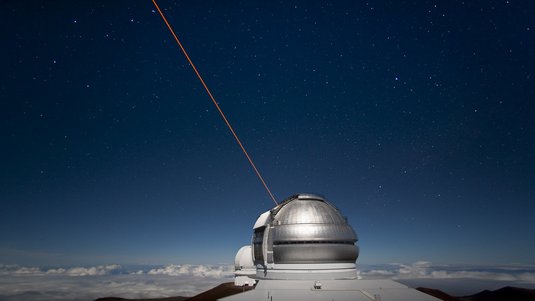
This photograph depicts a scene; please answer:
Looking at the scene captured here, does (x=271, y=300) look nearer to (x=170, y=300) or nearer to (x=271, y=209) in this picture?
(x=271, y=209)

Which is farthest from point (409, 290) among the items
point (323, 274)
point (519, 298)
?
point (519, 298)

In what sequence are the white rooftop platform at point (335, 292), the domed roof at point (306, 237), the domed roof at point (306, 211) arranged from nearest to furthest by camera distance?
1. the white rooftop platform at point (335, 292)
2. the domed roof at point (306, 237)
3. the domed roof at point (306, 211)

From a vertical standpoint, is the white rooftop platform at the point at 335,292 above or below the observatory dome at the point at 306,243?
below

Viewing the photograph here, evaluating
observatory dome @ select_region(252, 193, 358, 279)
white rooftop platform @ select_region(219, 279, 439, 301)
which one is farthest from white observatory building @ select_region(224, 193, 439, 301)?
white rooftop platform @ select_region(219, 279, 439, 301)

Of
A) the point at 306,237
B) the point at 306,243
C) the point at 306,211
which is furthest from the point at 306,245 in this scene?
the point at 306,211

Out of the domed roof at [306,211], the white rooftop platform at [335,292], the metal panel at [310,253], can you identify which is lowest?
the white rooftop platform at [335,292]

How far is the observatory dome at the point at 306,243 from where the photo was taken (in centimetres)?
2939

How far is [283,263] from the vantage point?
98.3 ft

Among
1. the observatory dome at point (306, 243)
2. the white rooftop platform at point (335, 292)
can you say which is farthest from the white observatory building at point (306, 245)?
the white rooftop platform at point (335, 292)

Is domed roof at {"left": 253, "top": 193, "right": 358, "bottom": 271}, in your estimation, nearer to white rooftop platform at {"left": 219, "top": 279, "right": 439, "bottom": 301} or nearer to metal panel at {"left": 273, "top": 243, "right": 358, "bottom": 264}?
metal panel at {"left": 273, "top": 243, "right": 358, "bottom": 264}

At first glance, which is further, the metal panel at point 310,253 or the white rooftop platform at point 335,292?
the metal panel at point 310,253

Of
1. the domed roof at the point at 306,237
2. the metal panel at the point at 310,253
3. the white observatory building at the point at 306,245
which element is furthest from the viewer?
the domed roof at the point at 306,237

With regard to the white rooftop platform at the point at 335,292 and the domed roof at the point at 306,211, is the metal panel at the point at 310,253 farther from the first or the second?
the white rooftop platform at the point at 335,292

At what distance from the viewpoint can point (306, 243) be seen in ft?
96.9
